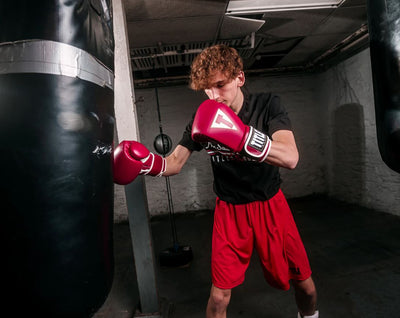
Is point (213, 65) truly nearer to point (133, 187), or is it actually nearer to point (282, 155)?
point (282, 155)

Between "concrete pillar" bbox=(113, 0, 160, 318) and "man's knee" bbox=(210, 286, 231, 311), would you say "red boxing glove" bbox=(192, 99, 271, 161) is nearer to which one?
"man's knee" bbox=(210, 286, 231, 311)

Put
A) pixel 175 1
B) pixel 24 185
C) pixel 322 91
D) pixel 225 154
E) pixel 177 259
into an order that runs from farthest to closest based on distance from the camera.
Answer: pixel 322 91 → pixel 177 259 → pixel 175 1 → pixel 225 154 → pixel 24 185

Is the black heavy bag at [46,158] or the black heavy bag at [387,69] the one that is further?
the black heavy bag at [387,69]

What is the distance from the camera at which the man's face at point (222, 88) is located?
1271mm

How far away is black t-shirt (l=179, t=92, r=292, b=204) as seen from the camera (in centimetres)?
133

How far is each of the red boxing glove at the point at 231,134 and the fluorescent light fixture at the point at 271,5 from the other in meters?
1.77

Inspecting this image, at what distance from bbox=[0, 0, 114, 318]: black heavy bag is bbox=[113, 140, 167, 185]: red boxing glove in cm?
61

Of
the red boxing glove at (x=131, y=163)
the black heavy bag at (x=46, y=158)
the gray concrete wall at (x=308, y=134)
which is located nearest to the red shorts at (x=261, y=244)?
the red boxing glove at (x=131, y=163)

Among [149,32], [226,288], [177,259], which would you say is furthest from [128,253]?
[149,32]

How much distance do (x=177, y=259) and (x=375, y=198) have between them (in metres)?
3.00

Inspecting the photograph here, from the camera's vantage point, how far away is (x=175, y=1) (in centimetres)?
216

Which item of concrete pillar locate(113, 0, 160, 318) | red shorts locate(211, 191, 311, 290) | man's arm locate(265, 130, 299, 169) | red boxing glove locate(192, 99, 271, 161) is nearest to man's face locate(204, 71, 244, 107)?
red boxing glove locate(192, 99, 271, 161)

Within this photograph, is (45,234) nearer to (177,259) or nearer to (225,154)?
(225,154)

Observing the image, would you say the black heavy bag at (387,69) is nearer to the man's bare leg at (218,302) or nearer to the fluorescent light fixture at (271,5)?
the man's bare leg at (218,302)
